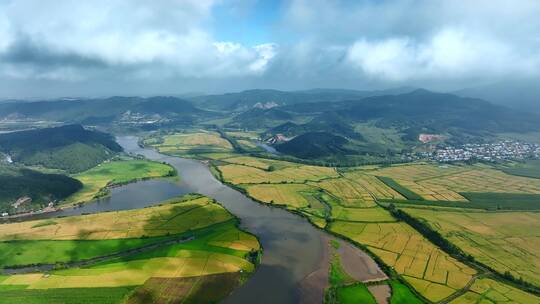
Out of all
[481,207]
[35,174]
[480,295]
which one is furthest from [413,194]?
[35,174]

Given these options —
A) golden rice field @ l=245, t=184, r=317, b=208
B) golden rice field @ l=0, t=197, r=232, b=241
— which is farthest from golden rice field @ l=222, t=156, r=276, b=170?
golden rice field @ l=0, t=197, r=232, b=241

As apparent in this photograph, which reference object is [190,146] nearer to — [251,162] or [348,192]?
[251,162]

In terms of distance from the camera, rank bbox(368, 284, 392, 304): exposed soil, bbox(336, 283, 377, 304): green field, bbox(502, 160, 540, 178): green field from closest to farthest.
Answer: bbox(336, 283, 377, 304): green field < bbox(368, 284, 392, 304): exposed soil < bbox(502, 160, 540, 178): green field

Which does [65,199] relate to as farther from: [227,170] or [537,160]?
[537,160]

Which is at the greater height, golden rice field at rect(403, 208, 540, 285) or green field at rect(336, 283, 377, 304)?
golden rice field at rect(403, 208, 540, 285)

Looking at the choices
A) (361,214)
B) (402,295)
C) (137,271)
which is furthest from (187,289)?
(361,214)

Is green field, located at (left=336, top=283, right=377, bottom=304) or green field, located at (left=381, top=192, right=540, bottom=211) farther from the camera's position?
green field, located at (left=381, top=192, right=540, bottom=211)

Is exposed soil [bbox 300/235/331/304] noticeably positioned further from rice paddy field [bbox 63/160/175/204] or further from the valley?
rice paddy field [bbox 63/160/175/204]
